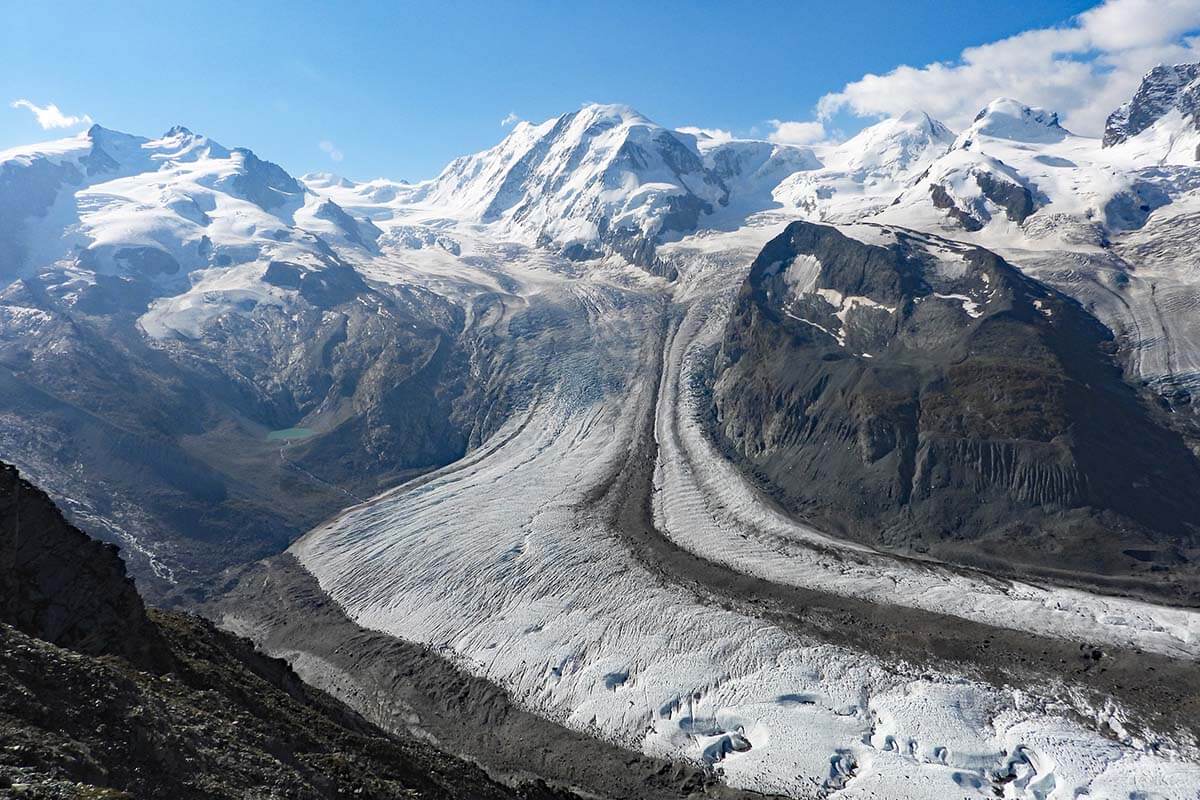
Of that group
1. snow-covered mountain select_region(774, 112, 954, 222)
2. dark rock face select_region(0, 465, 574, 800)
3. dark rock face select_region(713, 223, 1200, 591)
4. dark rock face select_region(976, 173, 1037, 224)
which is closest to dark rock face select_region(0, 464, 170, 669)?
dark rock face select_region(0, 465, 574, 800)

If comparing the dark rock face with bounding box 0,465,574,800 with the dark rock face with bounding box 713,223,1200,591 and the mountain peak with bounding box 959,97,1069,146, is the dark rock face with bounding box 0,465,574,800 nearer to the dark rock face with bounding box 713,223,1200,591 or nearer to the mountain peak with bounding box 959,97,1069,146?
the dark rock face with bounding box 713,223,1200,591

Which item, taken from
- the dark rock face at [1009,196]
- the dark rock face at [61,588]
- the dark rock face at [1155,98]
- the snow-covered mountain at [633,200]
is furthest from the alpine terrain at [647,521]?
the snow-covered mountain at [633,200]

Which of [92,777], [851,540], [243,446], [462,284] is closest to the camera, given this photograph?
[92,777]

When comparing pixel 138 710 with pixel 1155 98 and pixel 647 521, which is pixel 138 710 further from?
pixel 1155 98

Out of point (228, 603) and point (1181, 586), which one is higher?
point (1181, 586)

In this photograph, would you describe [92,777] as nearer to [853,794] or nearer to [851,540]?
[853,794]

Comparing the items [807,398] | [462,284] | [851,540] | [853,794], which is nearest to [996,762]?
[853,794]

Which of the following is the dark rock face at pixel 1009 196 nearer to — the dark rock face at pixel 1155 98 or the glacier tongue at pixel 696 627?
the dark rock face at pixel 1155 98
